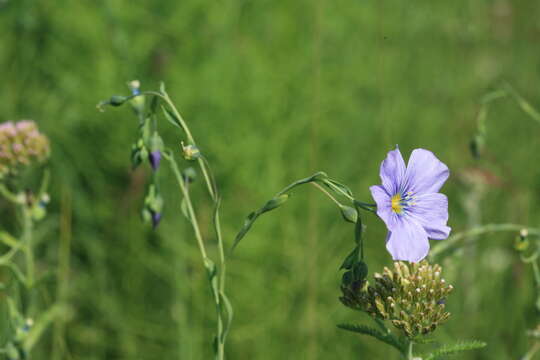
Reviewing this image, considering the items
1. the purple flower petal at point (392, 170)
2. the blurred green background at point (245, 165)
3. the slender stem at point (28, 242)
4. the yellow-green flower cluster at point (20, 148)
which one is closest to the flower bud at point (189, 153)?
the purple flower petal at point (392, 170)

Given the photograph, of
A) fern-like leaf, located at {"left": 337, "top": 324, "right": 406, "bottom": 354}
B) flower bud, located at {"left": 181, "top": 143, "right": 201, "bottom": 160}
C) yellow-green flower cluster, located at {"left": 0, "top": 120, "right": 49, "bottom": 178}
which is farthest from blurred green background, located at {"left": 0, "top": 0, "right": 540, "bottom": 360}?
flower bud, located at {"left": 181, "top": 143, "right": 201, "bottom": 160}

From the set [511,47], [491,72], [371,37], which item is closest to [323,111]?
[371,37]

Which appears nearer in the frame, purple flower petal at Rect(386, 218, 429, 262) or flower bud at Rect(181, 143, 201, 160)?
purple flower petal at Rect(386, 218, 429, 262)

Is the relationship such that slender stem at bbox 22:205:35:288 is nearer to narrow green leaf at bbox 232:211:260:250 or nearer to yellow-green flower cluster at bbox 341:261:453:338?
narrow green leaf at bbox 232:211:260:250

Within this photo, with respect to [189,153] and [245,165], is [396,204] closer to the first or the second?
[189,153]

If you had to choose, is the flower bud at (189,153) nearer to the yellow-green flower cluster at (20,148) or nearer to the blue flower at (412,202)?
the blue flower at (412,202)

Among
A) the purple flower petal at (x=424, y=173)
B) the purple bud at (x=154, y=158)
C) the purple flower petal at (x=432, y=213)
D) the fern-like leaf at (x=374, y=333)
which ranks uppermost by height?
the purple bud at (x=154, y=158)
